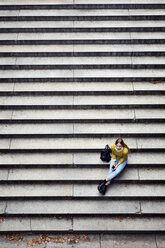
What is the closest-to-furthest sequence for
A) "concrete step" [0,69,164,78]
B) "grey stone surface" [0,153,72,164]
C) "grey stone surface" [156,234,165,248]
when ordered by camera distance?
"grey stone surface" [156,234,165,248]
"grey stone surface" [0,153,72,164]
"concrete step" [0,69,164,78]

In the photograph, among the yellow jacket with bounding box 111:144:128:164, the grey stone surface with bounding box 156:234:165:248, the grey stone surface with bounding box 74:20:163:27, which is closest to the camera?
the yellow jacket with bounding box 111:144:128:164

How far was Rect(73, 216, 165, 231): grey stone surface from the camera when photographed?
830 centimetres

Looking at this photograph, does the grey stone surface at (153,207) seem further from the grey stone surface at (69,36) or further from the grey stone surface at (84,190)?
the grey stone surface at (69,36)

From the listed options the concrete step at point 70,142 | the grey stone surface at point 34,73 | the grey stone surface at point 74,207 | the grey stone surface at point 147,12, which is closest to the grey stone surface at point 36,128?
the concrete step at point 70,142

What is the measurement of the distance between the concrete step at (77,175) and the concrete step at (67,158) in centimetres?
23

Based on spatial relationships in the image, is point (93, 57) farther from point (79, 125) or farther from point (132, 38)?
point (79, 125)

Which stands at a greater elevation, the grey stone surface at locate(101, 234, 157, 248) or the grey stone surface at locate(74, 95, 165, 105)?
the grey stone surface at locate(74, 95, 165, 105)

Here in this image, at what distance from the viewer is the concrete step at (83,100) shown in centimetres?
927

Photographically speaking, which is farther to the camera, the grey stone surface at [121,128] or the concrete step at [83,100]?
the concrete step at [83,100]

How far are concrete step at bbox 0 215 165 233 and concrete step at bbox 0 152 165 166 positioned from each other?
1661mm

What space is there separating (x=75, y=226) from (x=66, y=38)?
248 inches

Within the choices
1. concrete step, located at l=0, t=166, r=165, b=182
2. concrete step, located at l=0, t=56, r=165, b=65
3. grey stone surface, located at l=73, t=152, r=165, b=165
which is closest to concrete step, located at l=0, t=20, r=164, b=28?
concrete step, located at l=0, t=56, r=165, b=65

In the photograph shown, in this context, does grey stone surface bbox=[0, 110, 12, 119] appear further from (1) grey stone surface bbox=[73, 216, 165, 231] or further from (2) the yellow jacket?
(1) grey stone surface bbox=[73, 216, 165, 231]

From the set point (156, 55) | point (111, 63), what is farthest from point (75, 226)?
point (156, 55)
